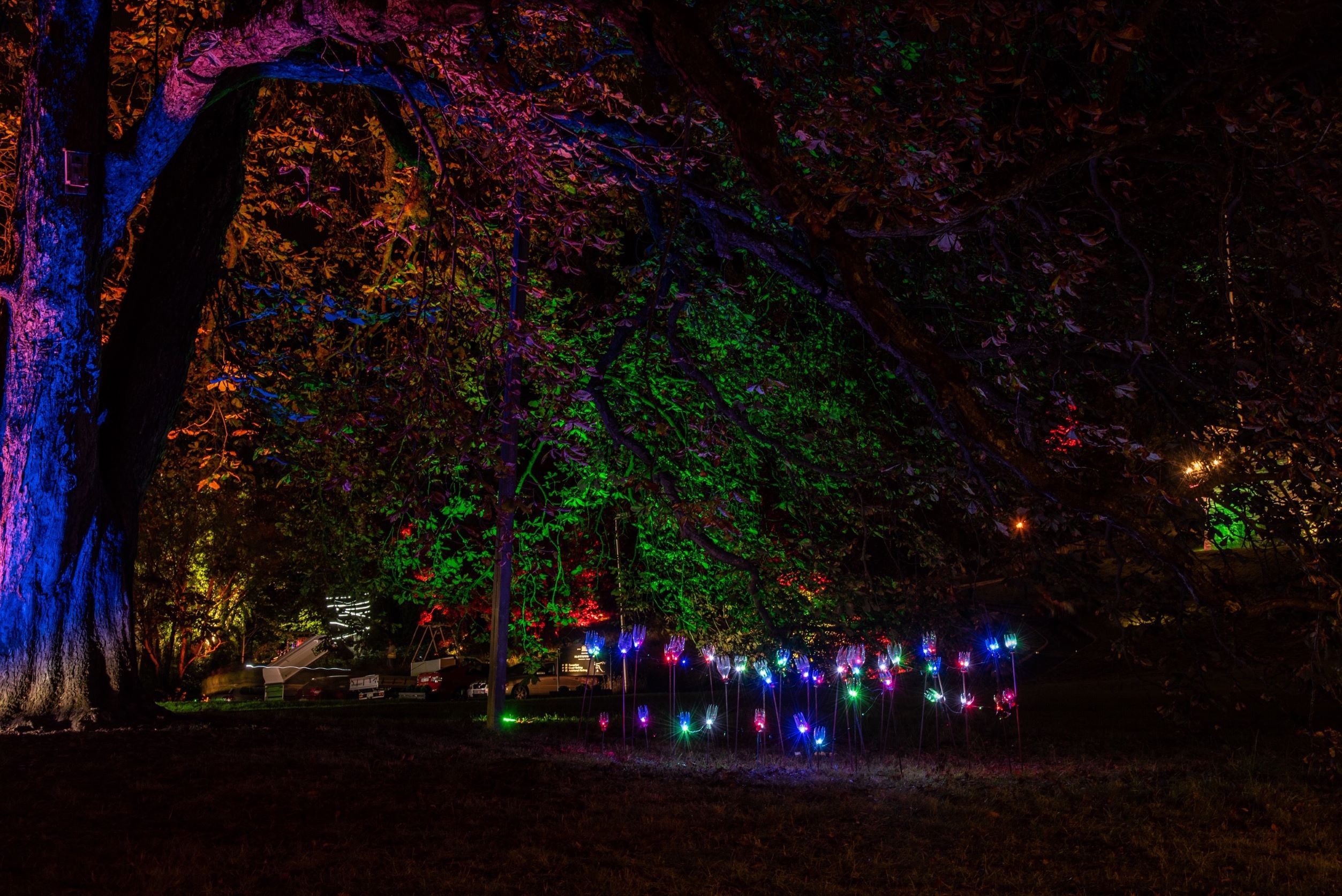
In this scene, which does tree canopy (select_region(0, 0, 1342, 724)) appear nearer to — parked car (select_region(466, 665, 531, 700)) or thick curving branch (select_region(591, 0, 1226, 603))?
thick curving branch (select_region(591, 0, 1226, 603))

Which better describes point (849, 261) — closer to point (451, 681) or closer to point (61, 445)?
point (61, 445)

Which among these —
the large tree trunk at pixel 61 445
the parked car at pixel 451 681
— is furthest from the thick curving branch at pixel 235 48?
the parked car at pixel 451 681

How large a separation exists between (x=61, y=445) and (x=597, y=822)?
18.0 feet

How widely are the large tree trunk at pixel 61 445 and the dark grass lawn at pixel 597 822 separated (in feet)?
3.02

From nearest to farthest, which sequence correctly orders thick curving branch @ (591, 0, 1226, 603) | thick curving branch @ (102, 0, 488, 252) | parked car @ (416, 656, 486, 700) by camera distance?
1. thick curving branch @ (591, 0, 1226, 603)
2. thick curving branch @ (102, 0, 488, 252)
3. parked car @ (416, 656, 486, 700)

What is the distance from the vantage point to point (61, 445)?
7930mm

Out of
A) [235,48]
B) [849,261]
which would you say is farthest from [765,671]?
[235,48]

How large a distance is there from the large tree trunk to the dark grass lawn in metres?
0.92

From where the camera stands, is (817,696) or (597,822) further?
(817,696)

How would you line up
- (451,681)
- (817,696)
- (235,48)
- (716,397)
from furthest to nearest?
(451,681) < (817,696) < (716,397) < (235,48)

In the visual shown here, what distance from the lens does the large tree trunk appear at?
25.6ft

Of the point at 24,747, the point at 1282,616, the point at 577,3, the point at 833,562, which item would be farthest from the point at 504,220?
the point at 1282,616

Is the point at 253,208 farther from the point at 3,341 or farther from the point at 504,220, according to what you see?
the point at 504,220

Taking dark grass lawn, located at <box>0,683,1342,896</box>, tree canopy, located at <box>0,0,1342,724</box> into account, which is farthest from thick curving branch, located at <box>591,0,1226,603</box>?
dark grass lawn, located at <box>0,683,1342,896</box>
